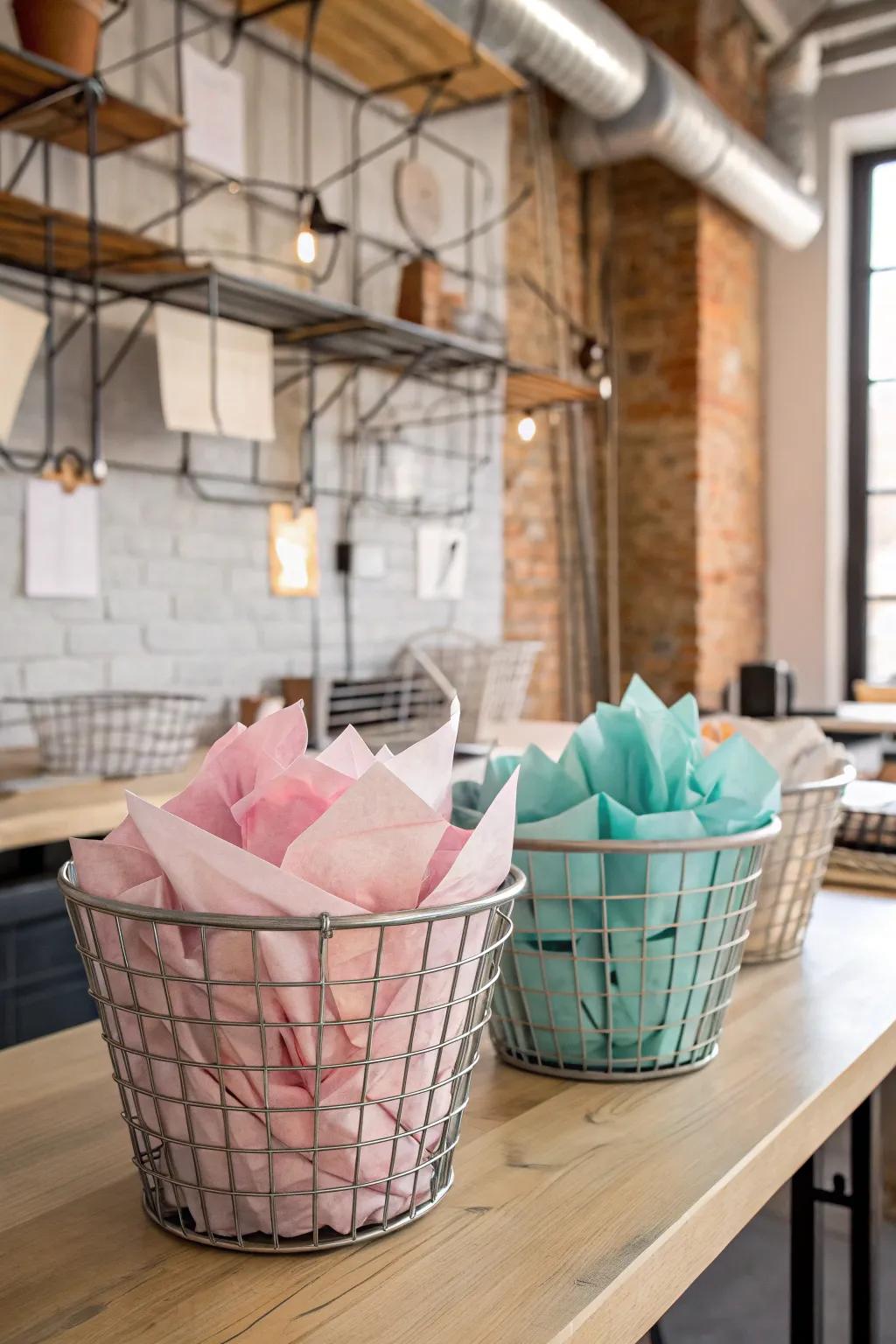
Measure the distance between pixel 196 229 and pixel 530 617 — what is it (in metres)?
1.85

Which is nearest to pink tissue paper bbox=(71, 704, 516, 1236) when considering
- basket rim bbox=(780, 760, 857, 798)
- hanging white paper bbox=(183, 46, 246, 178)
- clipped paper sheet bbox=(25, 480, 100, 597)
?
basket rim bbox=(780, 760, 857, 798)

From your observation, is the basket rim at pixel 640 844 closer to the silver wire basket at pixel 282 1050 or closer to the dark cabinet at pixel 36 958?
the silver wire basket at pixel 282 1050

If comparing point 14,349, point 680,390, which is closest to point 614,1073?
point 14,349

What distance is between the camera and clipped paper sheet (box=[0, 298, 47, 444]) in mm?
1964

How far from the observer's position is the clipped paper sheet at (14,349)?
1.96m

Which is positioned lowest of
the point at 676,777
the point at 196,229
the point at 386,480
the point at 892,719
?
the point at 892,719

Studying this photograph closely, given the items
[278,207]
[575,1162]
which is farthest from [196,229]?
[575,1162]

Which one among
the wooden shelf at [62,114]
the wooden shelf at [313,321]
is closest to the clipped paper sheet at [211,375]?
the wooden shelf at [313,321]

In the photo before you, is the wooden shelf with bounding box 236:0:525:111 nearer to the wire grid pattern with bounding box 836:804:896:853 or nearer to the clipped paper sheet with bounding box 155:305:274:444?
Answer: the clipped paper sheet with bounding box 155:305:274:444

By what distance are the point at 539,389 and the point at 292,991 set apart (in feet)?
10.3

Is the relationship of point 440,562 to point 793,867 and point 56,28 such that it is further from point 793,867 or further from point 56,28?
point 793,867

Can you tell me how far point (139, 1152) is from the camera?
0.50 m

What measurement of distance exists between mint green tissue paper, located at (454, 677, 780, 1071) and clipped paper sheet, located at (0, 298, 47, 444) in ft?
5.01

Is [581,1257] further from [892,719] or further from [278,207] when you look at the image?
[892,719]
